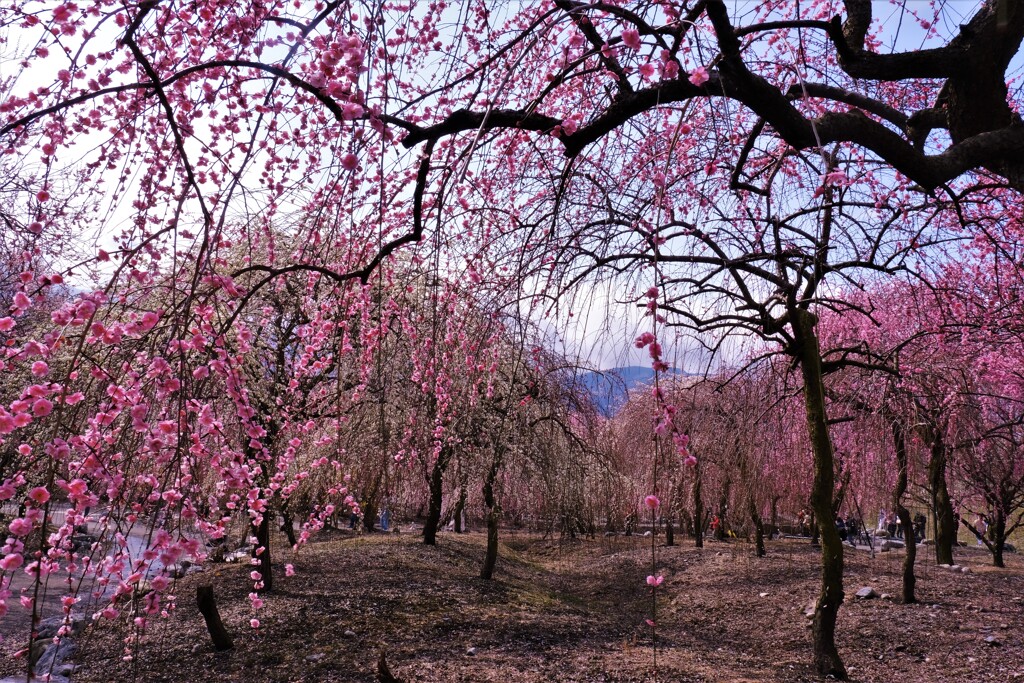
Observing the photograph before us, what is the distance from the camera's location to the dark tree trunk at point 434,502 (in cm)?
1135

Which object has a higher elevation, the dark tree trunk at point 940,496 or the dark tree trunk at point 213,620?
the dark tree trunk at point 940,496

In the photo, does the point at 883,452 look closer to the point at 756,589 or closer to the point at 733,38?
the point at 756,589

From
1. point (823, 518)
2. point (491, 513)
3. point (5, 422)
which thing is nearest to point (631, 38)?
point (5, 422)

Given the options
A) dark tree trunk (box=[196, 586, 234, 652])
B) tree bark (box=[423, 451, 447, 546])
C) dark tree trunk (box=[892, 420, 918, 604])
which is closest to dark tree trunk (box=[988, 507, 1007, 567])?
dark tree trunk (box=[892, 420, 918, 604])

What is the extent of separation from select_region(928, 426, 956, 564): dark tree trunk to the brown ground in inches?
23.5

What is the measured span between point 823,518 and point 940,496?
7.10 metres

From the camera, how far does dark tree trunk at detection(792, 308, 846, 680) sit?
622cm

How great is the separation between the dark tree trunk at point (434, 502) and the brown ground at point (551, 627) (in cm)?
52

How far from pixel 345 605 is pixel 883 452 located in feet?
23.8

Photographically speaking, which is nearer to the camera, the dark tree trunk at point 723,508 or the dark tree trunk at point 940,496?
the dark tree trunk at point 940,496

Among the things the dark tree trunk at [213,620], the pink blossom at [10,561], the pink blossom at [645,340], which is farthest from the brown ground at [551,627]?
the pink blossom at [645,340]

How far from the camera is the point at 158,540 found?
8.41ft

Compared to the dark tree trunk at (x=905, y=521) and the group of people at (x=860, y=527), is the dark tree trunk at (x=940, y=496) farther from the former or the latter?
the group of people at (x=860, y=527)

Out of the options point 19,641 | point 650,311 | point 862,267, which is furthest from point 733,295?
point 19,641
